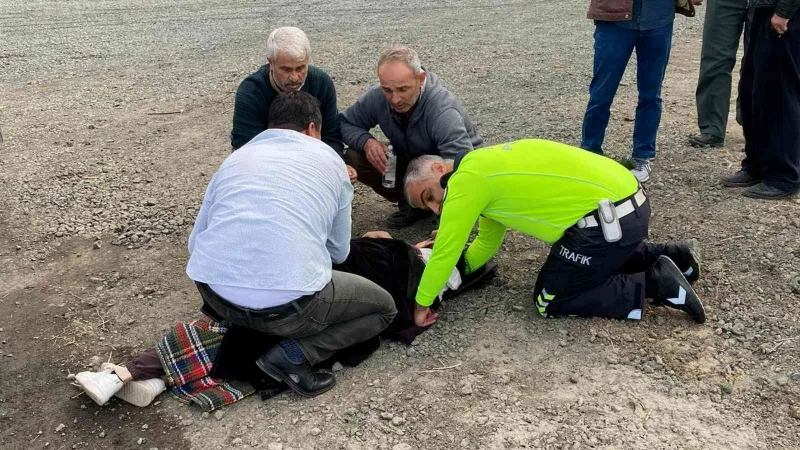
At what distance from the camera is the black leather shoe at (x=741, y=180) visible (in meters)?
4.33

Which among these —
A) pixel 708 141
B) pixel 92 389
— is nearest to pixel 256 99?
pixel 92 389

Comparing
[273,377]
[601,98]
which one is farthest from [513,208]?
[601,98]

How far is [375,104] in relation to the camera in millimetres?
4133

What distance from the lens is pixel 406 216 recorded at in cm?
437

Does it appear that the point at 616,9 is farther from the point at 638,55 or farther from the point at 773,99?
the point at 773,99

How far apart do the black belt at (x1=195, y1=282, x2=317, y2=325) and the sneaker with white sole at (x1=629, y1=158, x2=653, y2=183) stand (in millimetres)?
2732

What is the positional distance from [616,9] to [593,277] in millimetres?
2024

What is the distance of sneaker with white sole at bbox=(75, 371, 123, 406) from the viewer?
2.79 m

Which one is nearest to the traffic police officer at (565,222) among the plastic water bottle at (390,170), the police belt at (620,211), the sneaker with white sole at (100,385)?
the police belt at (620,211)

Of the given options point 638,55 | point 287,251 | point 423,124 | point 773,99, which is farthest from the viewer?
point 638,55

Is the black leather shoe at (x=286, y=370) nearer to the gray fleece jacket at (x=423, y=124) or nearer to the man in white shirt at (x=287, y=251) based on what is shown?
the man in white shirt at (x=287, y=251)

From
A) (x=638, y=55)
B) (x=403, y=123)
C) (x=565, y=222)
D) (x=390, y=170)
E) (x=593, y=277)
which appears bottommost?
(x=593, y=277)

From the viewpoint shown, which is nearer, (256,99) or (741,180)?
(256,99)

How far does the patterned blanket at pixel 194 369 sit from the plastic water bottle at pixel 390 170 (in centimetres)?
157
